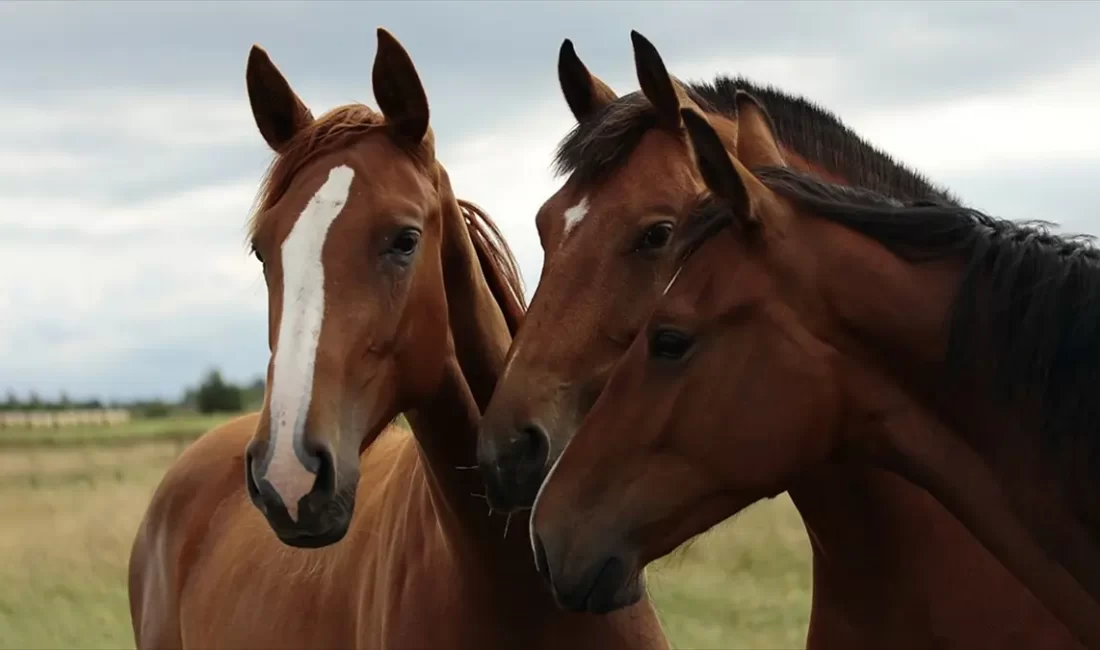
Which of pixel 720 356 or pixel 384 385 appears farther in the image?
pixel 384 385

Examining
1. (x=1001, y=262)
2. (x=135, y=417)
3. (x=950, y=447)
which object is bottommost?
(x=135, y=417)

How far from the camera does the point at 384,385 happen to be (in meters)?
3.28

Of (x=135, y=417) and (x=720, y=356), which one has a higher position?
(x=720, y=356)

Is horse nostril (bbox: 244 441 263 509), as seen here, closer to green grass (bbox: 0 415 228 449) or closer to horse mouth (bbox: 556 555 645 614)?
horse mouth (bbox: 556 555 645 614)

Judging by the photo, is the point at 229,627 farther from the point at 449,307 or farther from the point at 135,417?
the point at 135,417

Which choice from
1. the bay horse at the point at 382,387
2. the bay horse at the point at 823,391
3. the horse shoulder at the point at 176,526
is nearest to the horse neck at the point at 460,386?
the bay horse at the point at 382,387

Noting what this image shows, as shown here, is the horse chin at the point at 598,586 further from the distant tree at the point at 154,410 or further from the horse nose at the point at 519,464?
the distant tree at the point at 154,410

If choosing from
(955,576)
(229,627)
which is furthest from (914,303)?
(229,627)

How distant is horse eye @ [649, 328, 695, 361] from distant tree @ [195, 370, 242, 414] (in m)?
44.7

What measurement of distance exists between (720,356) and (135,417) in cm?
4822

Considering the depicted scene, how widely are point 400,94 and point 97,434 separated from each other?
110 feet

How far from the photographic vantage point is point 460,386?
11.9 ft

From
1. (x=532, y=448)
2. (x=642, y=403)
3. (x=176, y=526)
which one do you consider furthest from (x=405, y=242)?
(x=176, y=526)

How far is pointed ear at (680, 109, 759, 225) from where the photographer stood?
2.71m
